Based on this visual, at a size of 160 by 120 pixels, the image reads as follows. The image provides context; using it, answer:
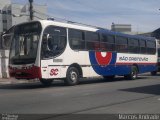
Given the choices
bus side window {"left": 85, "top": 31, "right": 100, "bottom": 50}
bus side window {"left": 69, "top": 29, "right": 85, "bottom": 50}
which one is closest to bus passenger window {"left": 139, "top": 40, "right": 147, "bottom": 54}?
bus side window {"left": 85, "top": 31, "right": 100, "bottom": 50}

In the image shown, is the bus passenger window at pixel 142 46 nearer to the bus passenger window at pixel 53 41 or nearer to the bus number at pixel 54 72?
the bus passenger window at pixel 53 41

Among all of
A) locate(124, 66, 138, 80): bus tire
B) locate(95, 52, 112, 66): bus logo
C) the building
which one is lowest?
locate(124, 66, 138, 80): bus tire

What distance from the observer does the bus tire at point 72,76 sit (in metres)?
20.1

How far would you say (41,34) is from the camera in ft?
60.9

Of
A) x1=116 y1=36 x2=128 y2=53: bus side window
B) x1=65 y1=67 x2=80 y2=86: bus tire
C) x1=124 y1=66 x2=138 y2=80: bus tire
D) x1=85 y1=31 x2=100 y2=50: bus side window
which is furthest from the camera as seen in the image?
x1=124 y1=66 x2=138 y2=80: bus tire

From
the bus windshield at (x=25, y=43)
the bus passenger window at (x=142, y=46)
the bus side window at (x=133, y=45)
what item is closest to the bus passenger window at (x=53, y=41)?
the bus windshield at (x=25, y=43)

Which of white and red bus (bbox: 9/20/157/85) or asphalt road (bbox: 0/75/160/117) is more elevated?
white and red bus (bbox: 9/20/157/85)

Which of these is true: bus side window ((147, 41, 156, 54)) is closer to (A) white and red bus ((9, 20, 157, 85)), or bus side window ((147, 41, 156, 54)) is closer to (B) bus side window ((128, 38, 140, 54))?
(B) bus side window ((128, 38, 140, 54))

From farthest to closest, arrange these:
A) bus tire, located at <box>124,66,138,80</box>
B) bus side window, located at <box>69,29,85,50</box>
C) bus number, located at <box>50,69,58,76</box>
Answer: bus tire, located at <box>124,66,138,80</box> → bus side window, located at <box>69,29,85,50</box> → bus number, located at <box>50,69,58,76</box>

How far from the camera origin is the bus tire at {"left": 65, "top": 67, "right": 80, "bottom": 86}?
20.1 meters

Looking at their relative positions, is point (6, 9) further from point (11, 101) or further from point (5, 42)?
point (11, 101)

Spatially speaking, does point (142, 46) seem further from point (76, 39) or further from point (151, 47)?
point (76, 39)

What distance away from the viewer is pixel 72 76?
20.4 metres

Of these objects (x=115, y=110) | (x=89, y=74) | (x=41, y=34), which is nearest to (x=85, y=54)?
(x=89, y=74)
